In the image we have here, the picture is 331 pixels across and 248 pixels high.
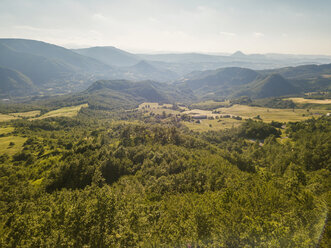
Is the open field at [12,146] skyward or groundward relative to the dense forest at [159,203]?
groundward

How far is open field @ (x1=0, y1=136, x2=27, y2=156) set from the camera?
→ 144 metres

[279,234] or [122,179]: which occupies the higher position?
A: [279,234]

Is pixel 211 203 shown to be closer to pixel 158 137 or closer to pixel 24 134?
pixel 158 137

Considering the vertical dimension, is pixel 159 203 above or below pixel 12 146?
above

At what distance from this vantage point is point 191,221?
43.1 m

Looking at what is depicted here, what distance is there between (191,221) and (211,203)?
523 inches

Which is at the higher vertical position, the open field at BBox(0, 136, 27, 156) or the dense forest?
the dense forest

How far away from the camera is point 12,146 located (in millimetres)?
154250

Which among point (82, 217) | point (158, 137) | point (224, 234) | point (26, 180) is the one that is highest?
point (224, 234)

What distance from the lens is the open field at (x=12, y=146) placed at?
474 feet

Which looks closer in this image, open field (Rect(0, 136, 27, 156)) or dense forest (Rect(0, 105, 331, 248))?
dense forest (Rect(0, 105, 331, 248))

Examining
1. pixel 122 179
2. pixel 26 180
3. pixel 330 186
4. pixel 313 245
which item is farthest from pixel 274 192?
pixel 26 180

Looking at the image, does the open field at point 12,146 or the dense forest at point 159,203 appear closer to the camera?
the dense forest at point 159,203

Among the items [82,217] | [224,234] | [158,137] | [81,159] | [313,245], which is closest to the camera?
[313,245]
